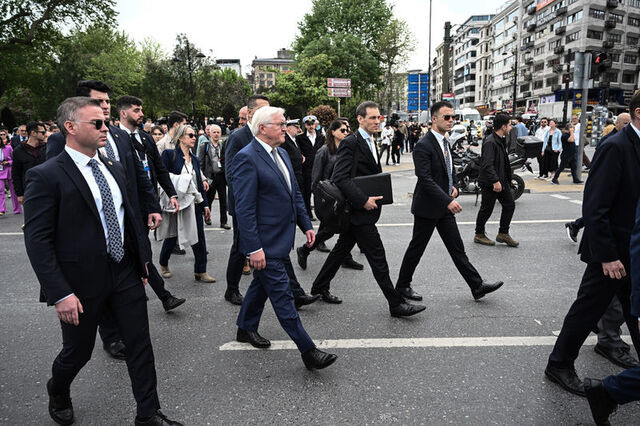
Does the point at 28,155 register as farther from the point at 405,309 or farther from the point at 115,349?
the point at 405,309

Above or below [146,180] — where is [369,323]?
below

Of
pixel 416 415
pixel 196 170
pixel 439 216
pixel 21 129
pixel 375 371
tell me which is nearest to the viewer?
pixel 416 415

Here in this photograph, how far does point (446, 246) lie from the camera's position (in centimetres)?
442

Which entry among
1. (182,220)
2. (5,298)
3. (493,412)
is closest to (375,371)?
(493,412)

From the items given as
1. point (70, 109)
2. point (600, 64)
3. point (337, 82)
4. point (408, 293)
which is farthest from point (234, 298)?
point (337, 82)

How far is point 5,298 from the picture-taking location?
4.92m

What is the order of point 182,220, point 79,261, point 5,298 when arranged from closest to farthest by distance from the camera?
point 79,261 < point 5,298 < point 182,220

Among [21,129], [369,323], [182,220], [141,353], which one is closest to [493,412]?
[369,323]

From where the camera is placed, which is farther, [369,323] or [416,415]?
[369,323]

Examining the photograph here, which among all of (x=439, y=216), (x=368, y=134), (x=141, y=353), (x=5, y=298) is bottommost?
(x=5, y=298)

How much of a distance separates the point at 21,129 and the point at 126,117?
11.7 metres

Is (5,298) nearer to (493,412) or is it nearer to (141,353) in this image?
(141,353)

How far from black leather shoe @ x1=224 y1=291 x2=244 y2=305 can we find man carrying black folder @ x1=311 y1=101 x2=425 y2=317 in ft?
4.34

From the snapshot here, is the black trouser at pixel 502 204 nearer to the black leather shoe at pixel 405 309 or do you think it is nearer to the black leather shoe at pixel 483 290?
the black leather shoe at pixel 483 290
